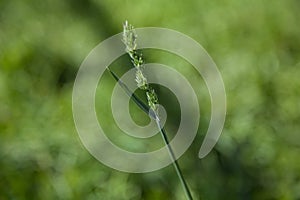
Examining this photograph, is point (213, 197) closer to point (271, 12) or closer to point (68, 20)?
point (271, 12)

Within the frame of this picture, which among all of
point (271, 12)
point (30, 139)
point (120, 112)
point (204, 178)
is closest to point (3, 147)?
point (30, 139)

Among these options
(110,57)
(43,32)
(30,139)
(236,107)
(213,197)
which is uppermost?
(43,32)

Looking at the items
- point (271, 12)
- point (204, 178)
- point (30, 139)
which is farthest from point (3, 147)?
point (271, 12)

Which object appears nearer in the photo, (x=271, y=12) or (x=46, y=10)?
(x=271, y=12)

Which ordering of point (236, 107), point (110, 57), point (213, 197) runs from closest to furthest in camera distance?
1. point (213, 197)
2. point (236, 107)
3. point (110, 57)

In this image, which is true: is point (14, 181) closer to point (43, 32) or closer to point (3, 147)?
point (3, 147)

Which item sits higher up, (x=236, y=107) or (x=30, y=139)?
(x=30, y=139)

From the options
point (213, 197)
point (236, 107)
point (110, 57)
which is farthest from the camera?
point (110, 57)
